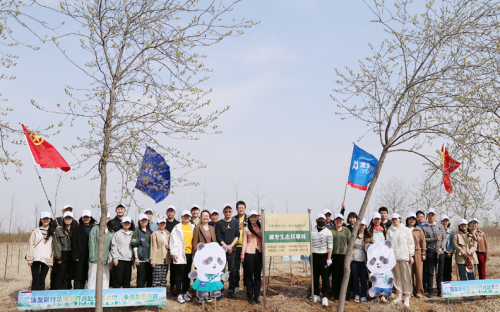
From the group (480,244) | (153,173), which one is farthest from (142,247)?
(480,244)

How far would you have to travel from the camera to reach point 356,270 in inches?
365

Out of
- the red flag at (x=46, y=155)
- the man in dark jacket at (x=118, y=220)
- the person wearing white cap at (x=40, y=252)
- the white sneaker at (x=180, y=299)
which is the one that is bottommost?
the white sneaker at (x=180, y=299)

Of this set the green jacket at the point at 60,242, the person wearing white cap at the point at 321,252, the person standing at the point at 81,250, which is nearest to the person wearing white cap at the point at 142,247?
the person standing at the point at 81,250

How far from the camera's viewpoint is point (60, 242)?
8453 millimetres

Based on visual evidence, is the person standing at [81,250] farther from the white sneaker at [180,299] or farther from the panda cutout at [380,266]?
the panda cutout at [380,266]

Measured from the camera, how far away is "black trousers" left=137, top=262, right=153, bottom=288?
340 inches

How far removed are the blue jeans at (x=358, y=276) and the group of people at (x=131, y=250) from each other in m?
2.11

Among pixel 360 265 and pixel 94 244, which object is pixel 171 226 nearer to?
pixel 94 244

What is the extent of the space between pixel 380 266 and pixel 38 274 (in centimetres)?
708

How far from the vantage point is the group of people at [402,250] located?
9250 mm

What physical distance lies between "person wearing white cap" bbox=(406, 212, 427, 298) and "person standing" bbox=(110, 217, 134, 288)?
633 cm

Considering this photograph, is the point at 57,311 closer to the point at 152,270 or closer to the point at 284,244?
the point at 152,270

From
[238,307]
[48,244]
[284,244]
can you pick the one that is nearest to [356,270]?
[284,244]

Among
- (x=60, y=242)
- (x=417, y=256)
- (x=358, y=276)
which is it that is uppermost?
(x=60, y=242)
